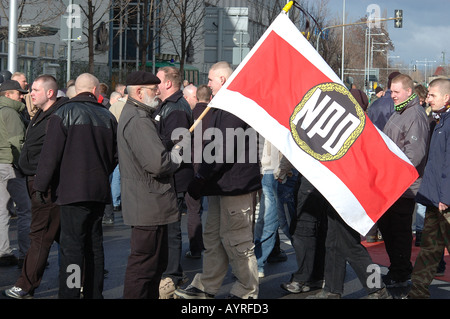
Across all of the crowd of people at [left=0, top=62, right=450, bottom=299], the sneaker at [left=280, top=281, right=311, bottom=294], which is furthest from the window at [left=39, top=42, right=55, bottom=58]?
the sneaker at [left=280, top=281, right=311, bottom=294]

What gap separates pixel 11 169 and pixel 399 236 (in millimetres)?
4180

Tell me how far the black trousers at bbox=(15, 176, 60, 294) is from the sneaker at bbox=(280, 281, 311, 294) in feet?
7.42

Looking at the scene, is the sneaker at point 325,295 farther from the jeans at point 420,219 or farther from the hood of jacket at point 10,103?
the hood of jacket at point 10,103

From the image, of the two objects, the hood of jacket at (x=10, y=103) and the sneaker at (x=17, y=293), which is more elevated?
the hood of jacket at (x=10, y=103)

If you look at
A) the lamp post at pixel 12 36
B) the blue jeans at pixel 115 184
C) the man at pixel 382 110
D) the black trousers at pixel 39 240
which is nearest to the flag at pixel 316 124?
the black trousers at pixel 39 240

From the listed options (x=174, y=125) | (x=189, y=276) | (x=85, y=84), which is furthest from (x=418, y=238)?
(x=85, y=84)

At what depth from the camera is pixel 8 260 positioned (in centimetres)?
798

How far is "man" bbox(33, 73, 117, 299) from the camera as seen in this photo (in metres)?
5.93

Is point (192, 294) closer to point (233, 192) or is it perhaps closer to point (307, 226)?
point (233, 192)

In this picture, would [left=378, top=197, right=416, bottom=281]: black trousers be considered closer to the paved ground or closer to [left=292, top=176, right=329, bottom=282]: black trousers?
the paved ground

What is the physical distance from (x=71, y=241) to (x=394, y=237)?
321 cm

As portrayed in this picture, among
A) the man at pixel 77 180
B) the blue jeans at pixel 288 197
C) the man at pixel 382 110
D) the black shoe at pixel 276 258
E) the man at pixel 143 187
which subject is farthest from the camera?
the man at pixel 382 110

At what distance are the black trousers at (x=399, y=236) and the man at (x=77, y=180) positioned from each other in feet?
9.52

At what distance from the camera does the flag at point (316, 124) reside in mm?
5594
